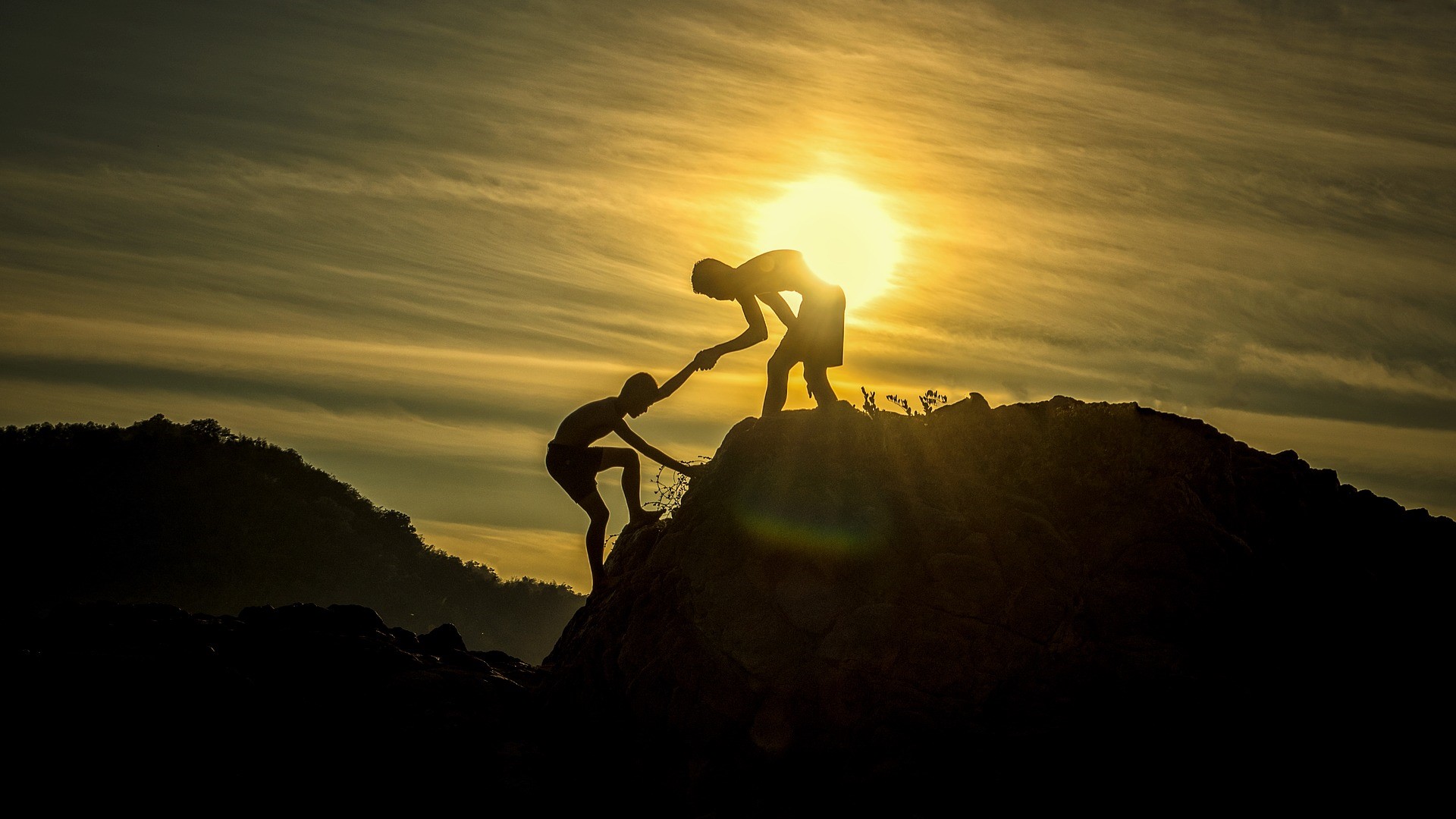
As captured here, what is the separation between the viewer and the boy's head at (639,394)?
16.3 metres

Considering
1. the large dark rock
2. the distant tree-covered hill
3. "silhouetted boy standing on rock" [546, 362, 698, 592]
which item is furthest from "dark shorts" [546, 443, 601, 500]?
the distant tree-covered hill

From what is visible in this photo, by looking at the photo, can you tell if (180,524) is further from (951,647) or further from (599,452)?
(951,647)

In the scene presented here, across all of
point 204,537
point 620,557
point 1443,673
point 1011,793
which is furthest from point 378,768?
point 204,537

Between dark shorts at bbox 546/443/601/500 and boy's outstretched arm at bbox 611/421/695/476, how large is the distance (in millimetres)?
374

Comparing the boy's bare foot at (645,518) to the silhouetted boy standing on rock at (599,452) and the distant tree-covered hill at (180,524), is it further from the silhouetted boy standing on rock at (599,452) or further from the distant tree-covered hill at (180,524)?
the distant tree-covered hill at (180,524)

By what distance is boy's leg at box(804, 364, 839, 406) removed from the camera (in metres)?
15.5

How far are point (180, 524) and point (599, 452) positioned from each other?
33740 mm

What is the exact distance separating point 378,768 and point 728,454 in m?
5.54

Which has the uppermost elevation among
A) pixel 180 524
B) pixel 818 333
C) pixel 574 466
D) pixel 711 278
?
pixel 711 278

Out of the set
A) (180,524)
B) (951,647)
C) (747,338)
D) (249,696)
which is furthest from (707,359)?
(180,524)

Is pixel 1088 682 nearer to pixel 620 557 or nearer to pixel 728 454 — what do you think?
pixel 728 454

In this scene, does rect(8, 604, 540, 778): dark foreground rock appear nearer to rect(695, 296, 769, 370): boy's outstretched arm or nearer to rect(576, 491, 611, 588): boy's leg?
rect(576, 491, 611, 588): boy's leg

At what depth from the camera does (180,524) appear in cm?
4481

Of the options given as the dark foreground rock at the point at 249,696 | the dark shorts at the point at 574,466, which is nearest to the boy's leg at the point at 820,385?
the dark shorts at the point at 574,466
